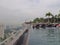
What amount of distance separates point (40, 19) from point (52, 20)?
19.8 meters

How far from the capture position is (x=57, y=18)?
141 meters

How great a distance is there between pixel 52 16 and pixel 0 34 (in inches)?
5248

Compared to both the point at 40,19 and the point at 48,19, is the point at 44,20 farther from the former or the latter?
the point at 48,19

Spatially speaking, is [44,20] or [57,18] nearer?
[57,18]

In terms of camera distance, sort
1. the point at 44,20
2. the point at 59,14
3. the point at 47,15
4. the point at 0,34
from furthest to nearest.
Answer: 1. the point at 44,20
2. the point at 47,15
3. the point at 59,14
4. the point at 0,34

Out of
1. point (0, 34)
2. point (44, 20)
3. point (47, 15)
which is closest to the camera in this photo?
point (0, 34)

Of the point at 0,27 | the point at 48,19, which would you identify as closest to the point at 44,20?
the point at 48,19

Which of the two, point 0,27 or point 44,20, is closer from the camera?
point 0,27

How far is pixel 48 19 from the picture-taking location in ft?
481

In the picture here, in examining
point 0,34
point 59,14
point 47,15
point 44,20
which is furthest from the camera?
point 44,20

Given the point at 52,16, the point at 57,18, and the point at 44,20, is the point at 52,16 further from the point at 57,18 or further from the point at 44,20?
the point at 44,20

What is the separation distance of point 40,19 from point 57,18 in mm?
25085

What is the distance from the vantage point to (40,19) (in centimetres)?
16375

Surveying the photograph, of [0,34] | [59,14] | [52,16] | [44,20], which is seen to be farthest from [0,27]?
[44,20]
